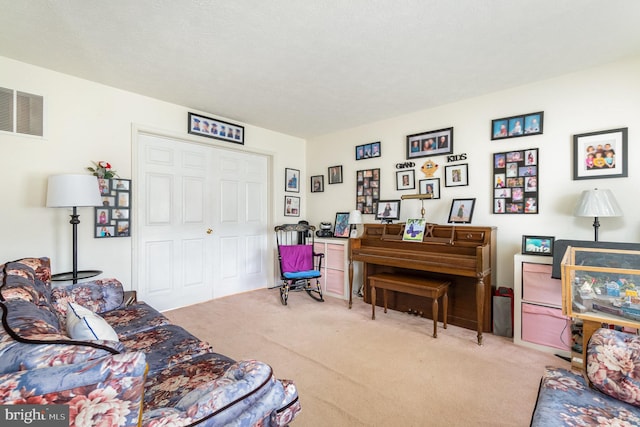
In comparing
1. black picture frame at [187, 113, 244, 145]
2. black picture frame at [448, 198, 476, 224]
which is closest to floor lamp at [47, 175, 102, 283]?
black picture frame at [187, 113, 244, 145]

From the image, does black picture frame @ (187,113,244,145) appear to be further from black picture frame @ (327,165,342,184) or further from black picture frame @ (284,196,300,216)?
black picture frame @ (327,165,342,184)

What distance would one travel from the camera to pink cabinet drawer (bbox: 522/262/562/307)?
257 centimetres

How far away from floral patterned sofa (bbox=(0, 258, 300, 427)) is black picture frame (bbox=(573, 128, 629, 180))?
326cm

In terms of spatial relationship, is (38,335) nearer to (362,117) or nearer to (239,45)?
(239,45)

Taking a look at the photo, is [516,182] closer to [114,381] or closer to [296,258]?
[296,258]

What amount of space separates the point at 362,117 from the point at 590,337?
3.40m

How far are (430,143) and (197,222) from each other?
10.7ft

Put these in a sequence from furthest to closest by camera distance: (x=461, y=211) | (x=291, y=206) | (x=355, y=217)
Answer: (x=291, y=206) < (x=355, y=217) < (x=461, y=211)

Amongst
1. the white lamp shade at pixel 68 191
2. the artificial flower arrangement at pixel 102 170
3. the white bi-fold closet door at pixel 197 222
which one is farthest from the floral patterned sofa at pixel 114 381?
the white bi-fold closet door at pixel 197 222

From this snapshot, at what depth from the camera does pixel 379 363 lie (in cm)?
240

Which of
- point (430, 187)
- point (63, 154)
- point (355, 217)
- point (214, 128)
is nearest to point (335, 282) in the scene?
point (355, 217)

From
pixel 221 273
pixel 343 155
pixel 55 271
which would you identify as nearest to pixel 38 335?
pixel 55 271

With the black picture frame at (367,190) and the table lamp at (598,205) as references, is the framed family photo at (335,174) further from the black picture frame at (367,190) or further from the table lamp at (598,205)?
the table lamp at (598,205)

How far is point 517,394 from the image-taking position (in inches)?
78.5
